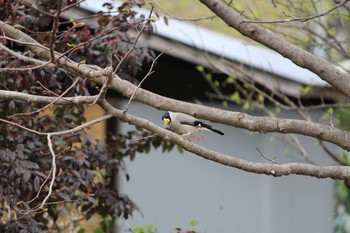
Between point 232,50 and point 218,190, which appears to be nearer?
point 232,50

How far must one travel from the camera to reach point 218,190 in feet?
30.2

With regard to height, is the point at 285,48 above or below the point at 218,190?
above

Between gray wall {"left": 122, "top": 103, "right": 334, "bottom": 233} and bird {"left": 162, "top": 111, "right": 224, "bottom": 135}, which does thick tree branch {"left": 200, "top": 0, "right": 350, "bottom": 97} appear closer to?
bird {"left": 162, "top": 111, "right": 224, "bottom": 135}

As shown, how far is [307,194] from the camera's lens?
9461 mm

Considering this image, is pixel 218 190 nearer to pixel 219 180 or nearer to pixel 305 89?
pixel 219 180

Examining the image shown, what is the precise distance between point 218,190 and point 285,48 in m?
4.73

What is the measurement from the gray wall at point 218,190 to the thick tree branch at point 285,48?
13.9 ft

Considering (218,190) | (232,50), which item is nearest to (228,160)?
(232,50)

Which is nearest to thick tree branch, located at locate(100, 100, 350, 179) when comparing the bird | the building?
the bird

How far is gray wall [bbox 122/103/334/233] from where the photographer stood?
353 inches

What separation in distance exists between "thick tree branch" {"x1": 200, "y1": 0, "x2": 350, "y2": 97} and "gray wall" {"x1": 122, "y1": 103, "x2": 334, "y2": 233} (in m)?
4.23

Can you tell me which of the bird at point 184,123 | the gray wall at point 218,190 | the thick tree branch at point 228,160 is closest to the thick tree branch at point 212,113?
the thick tree branch at point 228,160

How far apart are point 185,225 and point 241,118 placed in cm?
478

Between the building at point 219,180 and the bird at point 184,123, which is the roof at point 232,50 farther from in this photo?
the bird at point 184,123
